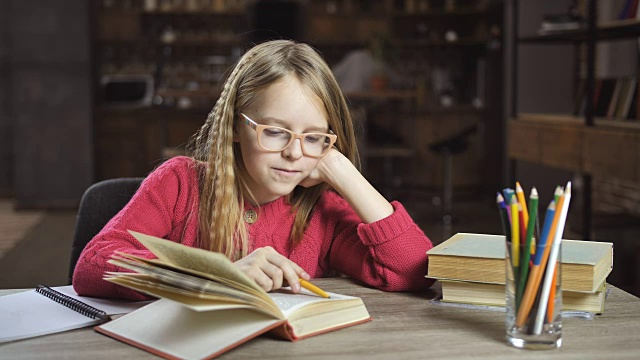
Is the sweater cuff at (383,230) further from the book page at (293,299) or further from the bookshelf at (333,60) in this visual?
the bookshelf at (333,60)

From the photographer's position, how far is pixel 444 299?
1383mm

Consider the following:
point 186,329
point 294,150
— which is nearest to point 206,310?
point 186,329

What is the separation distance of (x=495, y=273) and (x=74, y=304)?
2.16 feet

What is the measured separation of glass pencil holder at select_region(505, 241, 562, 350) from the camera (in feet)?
3.59

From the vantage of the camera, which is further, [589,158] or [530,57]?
[530,57]

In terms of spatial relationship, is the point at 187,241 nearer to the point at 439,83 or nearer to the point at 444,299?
the point at 444,299

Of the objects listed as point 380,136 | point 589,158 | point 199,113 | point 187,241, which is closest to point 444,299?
point 187,241

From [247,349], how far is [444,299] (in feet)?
1.30

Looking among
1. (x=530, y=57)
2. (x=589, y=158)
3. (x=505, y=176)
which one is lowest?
(x=505, y=176)

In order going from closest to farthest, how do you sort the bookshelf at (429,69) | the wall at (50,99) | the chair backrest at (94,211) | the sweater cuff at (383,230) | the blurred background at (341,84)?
the sweater cuff at (383,230), the chair backrest at (94,211), the blurred background at (341,84), the wall at (50,99), the bookshelf at (429,69)

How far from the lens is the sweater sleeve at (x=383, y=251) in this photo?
4.88 ft

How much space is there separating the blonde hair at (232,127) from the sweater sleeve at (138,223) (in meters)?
0.05

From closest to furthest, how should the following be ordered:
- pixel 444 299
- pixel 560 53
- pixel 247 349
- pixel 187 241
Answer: pixel 247 349, pixel 444 299, pixel 187 241, pixel 560 53

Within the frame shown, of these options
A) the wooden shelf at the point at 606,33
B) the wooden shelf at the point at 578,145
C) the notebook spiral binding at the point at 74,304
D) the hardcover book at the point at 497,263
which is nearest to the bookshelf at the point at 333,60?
the wooden shelf at the point at 578,145
